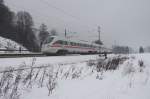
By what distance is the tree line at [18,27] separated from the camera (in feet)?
200

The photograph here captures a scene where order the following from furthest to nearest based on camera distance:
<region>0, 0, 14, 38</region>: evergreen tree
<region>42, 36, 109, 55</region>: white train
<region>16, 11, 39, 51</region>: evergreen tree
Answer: <region>16, 11, 39, 51</region>: evergreen tree, <region>0, 0, 14, 38</region>: evergreen tree, <region>42, 36, 109, 55</region>: white train

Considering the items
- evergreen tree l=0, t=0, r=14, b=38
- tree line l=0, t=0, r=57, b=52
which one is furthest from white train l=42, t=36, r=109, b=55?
evergreen tree l=0, t=0, r=14, b=38

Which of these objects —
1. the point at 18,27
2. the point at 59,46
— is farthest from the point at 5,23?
the point at 59,46

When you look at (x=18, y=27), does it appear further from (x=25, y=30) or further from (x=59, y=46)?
(x=59, y=46)

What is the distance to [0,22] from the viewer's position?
58406 millimetres

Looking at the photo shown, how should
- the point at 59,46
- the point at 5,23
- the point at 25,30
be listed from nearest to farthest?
the point at 59,46
the point at 5,23
the point at 25,30

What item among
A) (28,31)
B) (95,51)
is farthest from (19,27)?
(95,51)

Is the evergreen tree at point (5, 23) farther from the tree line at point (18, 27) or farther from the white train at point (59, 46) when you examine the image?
the white train at point (59, 46)

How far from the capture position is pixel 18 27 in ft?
218

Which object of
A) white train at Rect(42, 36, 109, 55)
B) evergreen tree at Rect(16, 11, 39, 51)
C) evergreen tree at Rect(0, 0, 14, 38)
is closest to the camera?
white train at Rect(42, 36, 109, 55)

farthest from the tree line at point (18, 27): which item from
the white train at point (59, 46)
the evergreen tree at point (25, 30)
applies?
the white train at point (59, 46)

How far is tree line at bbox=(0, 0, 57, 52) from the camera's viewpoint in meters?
61.0

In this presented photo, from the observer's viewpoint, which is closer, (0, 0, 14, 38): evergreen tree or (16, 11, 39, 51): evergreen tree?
(0, 0, 14, 38): evergreen tree

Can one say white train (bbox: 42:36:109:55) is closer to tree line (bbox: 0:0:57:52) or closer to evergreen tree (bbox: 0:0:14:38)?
tree line (bbox: 0:0:57:52)
